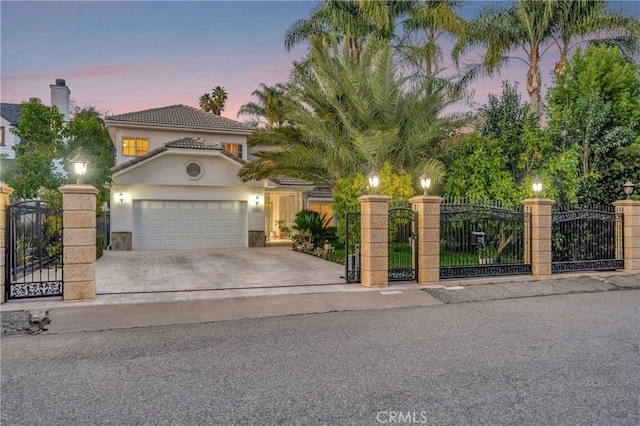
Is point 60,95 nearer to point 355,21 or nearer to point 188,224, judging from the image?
point 188,224

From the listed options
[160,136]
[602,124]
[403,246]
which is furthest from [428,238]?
[160,136]

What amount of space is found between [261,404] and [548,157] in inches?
511

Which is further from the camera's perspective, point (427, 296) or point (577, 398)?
point (427, 296)

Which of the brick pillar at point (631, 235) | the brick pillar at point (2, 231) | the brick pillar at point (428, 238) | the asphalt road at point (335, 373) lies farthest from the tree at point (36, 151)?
the brick pillar at point (631, 235)

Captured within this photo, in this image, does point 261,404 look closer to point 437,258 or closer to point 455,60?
point 437,258

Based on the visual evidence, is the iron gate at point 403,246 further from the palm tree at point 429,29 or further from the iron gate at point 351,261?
the palm tree at point 429,29

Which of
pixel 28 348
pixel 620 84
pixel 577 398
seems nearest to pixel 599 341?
pixel 577 398

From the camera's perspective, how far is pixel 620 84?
13734 mm

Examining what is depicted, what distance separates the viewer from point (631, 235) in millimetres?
11875

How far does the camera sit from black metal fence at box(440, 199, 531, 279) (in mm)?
10422

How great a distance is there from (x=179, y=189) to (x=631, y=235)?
1662 cm

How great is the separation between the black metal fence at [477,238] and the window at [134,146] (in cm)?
1544

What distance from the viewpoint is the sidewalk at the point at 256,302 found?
670 cm

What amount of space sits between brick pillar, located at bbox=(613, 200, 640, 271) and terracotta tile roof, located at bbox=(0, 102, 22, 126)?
101 feet
